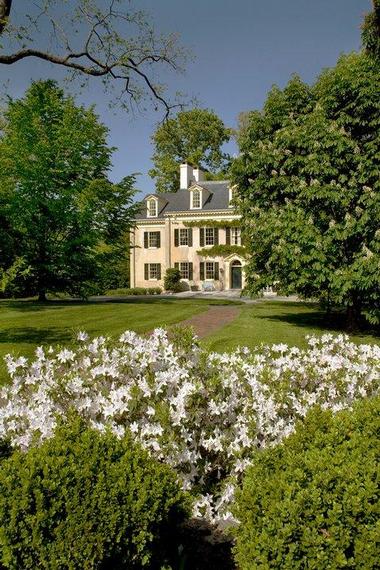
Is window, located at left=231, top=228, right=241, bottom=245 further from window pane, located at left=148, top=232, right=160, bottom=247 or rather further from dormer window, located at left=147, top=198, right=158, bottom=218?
dormer window, located at left=147, top=198, right=158, bottom=218

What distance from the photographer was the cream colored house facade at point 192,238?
44219 millimetres

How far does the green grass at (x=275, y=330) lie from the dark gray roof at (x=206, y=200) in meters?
24.1

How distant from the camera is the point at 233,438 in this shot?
14.1 ft

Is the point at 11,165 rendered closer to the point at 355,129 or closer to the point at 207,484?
Answer: the point at 355,129

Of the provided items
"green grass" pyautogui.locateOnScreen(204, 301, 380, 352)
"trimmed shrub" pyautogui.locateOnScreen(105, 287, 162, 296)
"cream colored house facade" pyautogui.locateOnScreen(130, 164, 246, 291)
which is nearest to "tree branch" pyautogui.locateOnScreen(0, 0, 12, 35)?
"green grass" pyautogui.locateOnScreen(204, 301, 380, 352)

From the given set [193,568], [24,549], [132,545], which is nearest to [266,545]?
[132,545]

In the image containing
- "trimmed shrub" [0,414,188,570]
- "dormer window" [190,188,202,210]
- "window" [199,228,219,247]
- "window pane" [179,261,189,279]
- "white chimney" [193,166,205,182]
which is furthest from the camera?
"white chimney" [193,166,205,182]

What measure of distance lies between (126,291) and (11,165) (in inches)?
837

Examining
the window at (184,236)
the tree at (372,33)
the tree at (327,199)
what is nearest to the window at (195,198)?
the window at (184,236)

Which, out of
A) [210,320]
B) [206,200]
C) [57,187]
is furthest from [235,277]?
[210,320]

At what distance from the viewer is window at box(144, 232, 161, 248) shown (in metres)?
46.8

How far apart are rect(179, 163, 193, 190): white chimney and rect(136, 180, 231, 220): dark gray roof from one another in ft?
3.66

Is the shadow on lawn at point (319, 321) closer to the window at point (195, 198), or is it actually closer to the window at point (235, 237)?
the window at point (235, 237)

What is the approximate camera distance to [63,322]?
16797 millimetres
